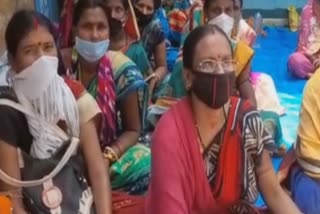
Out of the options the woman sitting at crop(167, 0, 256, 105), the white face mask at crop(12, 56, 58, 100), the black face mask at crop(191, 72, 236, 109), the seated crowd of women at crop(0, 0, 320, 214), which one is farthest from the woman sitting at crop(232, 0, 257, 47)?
the white face mask at crop(12, 56, 58, 100)

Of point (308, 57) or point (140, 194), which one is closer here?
point (140, 194)

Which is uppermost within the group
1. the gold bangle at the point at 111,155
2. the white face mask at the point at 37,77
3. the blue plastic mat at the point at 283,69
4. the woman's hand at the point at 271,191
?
the white face mask at the point at 37,77

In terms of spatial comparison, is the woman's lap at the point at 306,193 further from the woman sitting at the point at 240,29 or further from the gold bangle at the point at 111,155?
the woman sitting at the point at 240,29

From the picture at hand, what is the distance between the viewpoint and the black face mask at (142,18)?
4.31 m

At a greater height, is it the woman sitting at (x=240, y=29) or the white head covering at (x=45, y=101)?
the white head covering at (x=45, y=101)

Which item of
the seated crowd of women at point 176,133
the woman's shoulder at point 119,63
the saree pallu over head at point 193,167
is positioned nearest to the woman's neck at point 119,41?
the woman's shoulder at point 119,63

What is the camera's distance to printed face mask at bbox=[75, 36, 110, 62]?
10.1 ft

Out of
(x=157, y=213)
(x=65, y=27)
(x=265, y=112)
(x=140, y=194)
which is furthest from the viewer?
(x=265, y=112)

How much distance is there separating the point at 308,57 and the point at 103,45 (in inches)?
104

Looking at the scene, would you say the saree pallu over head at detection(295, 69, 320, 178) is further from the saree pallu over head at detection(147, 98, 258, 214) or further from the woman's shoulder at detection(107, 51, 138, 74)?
the woman's shoulder at detection(107, 51, 138, 74)

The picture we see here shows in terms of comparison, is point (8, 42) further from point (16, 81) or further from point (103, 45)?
point (103, 45)

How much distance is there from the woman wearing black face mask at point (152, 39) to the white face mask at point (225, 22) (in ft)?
2.35

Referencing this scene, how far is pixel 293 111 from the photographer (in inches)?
182

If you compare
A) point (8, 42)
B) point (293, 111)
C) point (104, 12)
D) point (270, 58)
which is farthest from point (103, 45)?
point (270, 58)
